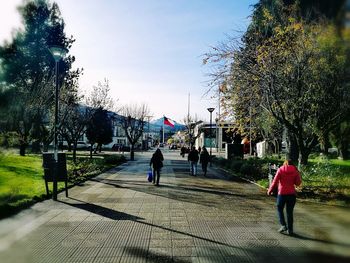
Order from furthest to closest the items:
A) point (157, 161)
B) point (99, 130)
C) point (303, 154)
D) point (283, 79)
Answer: point (99, 130) < point (157, 161) < point (303, 154) < point (283, 79)

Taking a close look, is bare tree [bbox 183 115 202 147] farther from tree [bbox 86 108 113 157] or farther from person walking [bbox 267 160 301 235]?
person walking [bbox 267 160 301 235]

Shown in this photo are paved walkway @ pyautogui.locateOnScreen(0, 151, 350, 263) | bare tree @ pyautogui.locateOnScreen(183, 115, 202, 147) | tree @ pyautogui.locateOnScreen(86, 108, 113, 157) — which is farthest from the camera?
bare tree @ pyautogui.locateOnScreen(183, 115, 202, 147)

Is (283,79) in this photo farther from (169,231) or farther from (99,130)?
(99,130)

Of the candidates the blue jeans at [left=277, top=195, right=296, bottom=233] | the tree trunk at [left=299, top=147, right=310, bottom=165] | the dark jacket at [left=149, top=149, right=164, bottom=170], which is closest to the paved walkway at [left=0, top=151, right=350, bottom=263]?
the blue jeans at [left=277, top=195, right=296, bottom=233]

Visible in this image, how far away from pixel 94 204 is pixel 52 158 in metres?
2.34

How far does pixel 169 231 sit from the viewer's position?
7672mm

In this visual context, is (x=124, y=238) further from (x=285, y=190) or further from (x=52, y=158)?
(x=52, y=158)

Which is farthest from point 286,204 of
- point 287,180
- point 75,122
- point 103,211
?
point 75,122

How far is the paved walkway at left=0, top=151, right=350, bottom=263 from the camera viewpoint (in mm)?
5492

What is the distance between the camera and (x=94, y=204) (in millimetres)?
10797

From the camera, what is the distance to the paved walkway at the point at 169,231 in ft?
18.0

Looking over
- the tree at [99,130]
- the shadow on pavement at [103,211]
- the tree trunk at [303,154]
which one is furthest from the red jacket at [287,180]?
the tree at [99,130]

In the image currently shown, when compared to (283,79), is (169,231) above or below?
below

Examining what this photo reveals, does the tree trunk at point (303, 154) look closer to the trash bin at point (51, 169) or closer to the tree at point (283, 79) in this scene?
the tree at point (283, 79)
